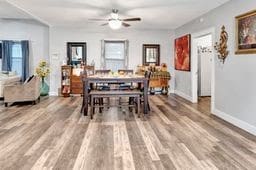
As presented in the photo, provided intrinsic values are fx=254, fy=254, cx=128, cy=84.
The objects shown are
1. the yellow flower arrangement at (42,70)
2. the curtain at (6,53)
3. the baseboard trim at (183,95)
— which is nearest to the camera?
the baseboard trim at (183,95)

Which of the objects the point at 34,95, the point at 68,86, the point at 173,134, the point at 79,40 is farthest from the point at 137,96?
the point at 79,40

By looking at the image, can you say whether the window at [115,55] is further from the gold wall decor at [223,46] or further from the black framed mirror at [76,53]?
the gold wall decor at [223,46]

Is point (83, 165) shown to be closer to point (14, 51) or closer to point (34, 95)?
point (34, 95)

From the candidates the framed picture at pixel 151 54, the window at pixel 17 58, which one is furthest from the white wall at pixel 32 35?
the framed picture at pixel 151 54

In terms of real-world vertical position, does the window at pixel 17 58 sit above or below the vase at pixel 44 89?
above

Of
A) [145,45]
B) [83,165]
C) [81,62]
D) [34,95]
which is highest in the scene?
[145,45]

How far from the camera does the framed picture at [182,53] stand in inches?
314

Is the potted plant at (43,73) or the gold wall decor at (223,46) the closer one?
the gold wall decor at (223,46)

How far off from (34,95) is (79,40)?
3096 millimetres

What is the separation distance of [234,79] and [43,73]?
21.1 ft

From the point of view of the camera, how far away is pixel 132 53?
968cm

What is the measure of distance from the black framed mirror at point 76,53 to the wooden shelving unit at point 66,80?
1.71ft

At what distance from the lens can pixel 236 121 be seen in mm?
4773

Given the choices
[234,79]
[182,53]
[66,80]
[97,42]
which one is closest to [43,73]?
[66,80]
